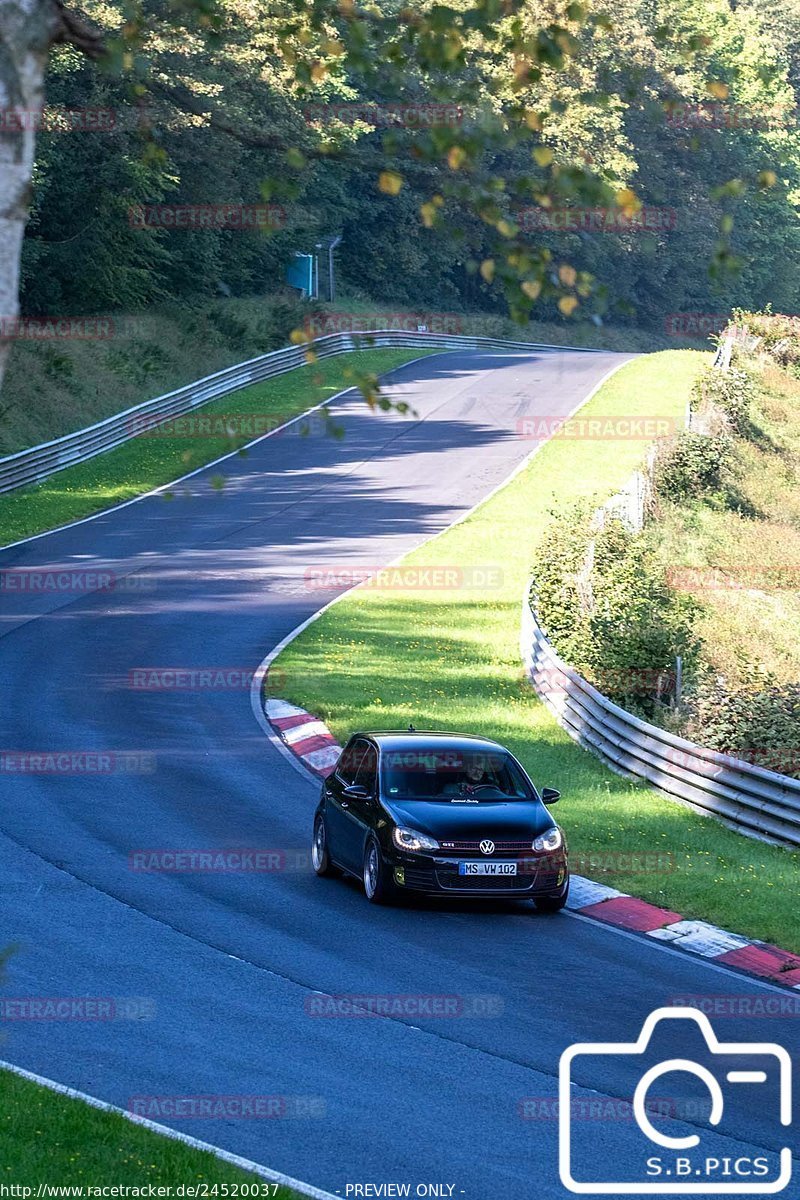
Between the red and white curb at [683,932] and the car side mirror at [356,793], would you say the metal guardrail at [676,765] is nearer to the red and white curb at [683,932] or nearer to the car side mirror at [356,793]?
the red and white curb at [683,932]

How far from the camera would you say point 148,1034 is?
1038 cm

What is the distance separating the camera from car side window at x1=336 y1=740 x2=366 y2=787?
16047 millimetres

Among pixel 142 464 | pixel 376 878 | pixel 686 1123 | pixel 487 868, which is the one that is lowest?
pixel 376 878

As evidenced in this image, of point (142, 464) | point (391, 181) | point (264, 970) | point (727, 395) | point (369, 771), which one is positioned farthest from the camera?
point (727, 395)

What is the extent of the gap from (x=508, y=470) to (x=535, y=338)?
49.9 m

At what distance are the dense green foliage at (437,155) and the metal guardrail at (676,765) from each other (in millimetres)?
6024

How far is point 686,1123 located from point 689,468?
3331 centimetres

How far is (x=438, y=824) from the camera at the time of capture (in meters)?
14.6

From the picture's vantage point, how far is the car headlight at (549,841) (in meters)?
14.4

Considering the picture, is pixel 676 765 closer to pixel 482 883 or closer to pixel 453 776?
pixel 453 776

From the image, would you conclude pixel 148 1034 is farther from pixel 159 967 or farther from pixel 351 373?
pixel 351 373

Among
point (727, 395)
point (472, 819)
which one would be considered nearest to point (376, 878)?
point (472, 819)

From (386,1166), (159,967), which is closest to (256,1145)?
(386,1166)

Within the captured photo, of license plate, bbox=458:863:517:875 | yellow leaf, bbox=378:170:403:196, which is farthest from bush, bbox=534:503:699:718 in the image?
yellow leaf, bbox=378:170:403:196
